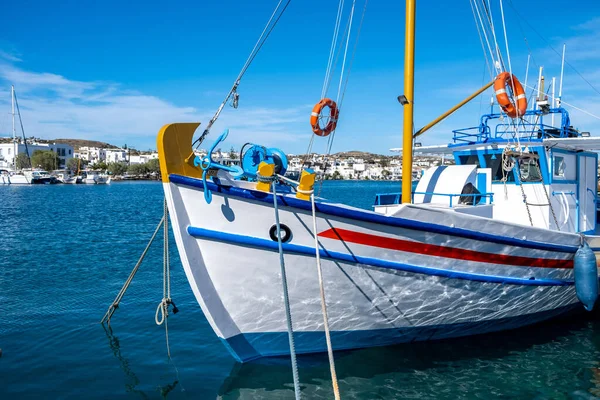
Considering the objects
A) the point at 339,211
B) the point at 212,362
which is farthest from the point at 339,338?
the point at 339,211

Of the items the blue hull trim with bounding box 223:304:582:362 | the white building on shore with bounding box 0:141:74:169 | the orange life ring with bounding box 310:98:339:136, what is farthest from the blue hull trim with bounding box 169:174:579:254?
the white building on shore with bounding box 0:141:74:169

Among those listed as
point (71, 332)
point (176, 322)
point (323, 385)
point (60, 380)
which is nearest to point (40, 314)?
point (71, 332)

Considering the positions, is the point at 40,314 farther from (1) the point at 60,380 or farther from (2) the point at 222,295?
(2) the point at 222,295

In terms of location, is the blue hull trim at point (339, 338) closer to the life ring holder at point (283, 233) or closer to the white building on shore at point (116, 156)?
the life ring holder at point (283, 233)

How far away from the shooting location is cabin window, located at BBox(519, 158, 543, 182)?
936 cm

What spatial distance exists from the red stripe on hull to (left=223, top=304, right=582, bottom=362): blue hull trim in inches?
50.9

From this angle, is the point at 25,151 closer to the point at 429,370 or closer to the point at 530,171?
the point at 530,171

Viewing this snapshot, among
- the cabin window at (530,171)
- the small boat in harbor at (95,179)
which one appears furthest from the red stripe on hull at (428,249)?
the small boat in harbor at (95,179)

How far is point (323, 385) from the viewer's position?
6559 mm

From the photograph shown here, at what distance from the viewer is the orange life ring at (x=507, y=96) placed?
7543mm

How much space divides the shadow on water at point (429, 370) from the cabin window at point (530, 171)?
3078mm

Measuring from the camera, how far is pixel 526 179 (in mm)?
9461

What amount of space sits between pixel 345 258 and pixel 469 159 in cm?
535

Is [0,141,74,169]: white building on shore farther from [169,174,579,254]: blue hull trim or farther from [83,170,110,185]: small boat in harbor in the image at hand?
[169,174,579,254]: blue hull trim
